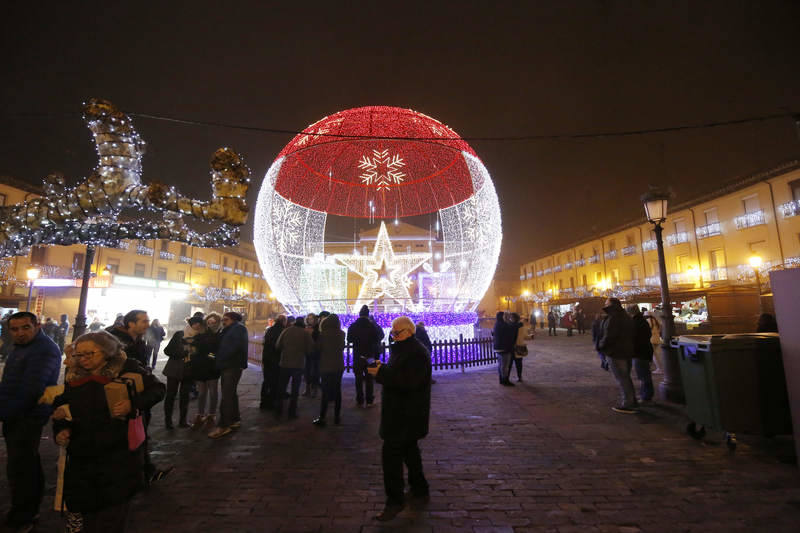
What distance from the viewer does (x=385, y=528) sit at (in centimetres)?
284

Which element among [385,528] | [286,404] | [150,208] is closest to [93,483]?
[385,528]

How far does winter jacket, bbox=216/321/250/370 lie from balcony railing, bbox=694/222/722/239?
30.8 meters

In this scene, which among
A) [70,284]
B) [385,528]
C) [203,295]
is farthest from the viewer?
[203,295]

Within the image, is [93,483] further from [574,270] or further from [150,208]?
[574,270]

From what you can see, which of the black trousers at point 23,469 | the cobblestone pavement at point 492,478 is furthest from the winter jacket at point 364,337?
the black trousers at point 23,469

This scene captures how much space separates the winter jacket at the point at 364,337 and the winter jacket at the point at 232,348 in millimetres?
1833

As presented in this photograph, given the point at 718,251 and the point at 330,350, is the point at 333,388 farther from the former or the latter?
the point at 718,251

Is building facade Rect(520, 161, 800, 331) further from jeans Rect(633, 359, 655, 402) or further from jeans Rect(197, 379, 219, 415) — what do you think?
jeans Rect(197, 379, 219, 415)

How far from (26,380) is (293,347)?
3348 mm

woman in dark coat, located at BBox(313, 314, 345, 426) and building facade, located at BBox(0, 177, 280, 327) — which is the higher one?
building facade, located at BBox(0, 177, 280, 327)

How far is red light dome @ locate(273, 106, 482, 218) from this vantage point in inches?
409

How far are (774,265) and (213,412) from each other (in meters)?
27.9

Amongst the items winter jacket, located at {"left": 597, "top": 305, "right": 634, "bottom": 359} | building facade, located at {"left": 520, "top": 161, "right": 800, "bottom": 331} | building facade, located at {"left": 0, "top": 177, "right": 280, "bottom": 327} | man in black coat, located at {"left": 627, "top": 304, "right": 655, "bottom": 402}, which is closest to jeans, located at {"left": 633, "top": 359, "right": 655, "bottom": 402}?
man in black coat, located at {"left": 627, "top": 304, "right": 655, "bottom": 402}

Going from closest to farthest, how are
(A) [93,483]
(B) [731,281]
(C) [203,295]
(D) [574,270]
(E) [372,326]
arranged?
1. (A) [93,483]
2. (E) [372,326]
3. (B) [731,281]
4. (C) [203,295]
5. (D) [574,270]
